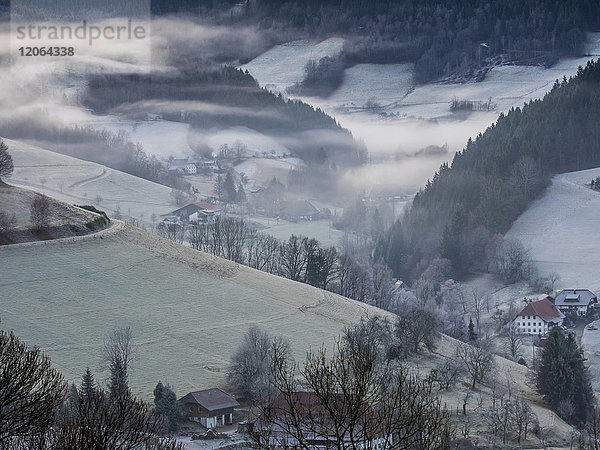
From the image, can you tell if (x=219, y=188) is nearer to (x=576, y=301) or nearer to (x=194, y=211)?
(x=194, y=211)

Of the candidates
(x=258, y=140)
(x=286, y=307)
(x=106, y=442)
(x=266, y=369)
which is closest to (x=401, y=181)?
(x=258, y=140)

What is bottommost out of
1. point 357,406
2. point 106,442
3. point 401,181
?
point 401,181

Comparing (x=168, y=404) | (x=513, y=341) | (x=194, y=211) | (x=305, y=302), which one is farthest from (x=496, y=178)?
(x=168, y=404)

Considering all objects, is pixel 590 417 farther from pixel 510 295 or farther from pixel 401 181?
pixel 401 181

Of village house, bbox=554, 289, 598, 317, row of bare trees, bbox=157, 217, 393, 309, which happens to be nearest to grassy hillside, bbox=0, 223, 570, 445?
row of bare trees, bbox=157, 217, 393, 309

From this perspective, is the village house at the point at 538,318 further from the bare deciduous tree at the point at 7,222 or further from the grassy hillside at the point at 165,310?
the bare deciduous tree at the point at 7,222

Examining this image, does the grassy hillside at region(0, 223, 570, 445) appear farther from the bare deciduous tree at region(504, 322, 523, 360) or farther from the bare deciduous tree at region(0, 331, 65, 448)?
the bare deciduous tree at region(0, 331, 65, 448)

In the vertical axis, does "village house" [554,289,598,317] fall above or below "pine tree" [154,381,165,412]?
below

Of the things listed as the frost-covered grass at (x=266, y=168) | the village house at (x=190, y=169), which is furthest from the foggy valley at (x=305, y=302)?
the village house at (x=190, y=169)
